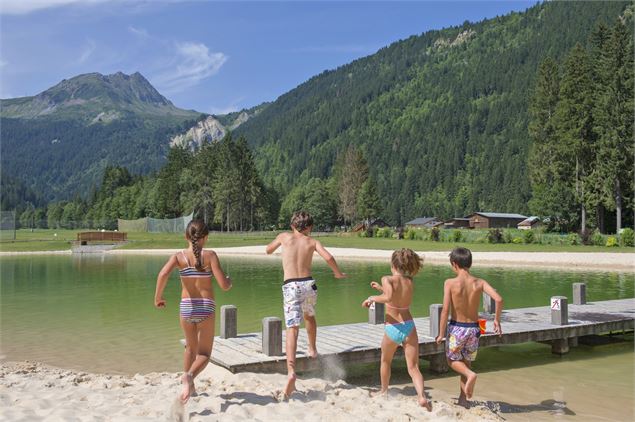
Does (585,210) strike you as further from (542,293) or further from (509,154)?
(509,154)

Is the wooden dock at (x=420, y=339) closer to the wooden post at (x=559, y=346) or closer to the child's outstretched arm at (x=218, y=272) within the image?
the wooden post at (x=559, y=346)

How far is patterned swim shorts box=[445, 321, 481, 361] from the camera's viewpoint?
7.60 meters

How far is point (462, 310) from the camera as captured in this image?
7.59 m

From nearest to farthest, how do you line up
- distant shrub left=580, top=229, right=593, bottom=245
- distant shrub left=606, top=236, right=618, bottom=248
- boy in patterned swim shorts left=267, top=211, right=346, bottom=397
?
boy in patterned swim shorts left=267, top=211, right=346, bottom=397, distant shrub left=606, top=236, right=618, bottom=248, distant shrub left=580, top=229, right=593, bottom=245

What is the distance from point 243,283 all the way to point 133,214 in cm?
10190

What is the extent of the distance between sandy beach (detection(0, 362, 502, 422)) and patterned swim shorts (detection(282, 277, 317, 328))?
1.12 meters

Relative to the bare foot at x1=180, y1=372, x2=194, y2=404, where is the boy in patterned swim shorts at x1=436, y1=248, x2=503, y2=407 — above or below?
above

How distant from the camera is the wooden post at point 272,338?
9.84 metres

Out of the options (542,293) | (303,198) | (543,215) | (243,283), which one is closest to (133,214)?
(303,198)

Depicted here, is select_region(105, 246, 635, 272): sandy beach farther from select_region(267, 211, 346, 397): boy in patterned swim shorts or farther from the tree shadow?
select_region(267, 211, 346, 397): boy in patterned swim shorts

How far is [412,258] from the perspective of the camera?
7484mm

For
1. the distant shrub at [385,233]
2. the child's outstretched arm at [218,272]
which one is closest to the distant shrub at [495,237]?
the distant shrub at [385,233]

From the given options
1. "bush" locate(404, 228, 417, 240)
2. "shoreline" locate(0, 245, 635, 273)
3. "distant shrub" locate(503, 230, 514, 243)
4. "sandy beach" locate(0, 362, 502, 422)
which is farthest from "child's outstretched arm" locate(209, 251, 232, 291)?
"bush" locate(404, 228, 417, 240)

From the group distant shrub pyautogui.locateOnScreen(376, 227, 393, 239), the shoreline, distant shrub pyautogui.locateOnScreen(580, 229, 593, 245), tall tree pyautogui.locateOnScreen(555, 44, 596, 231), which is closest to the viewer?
the shoreline
